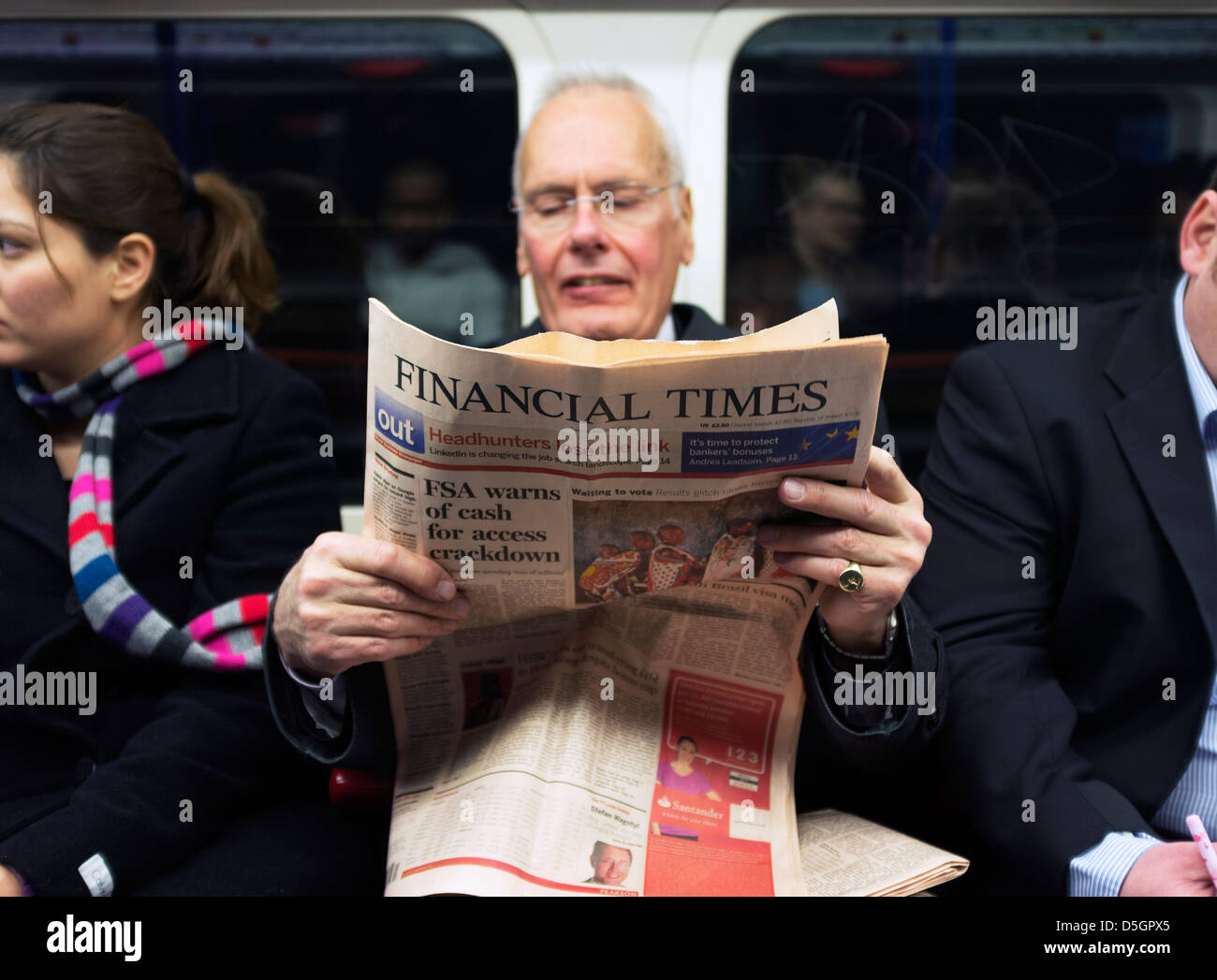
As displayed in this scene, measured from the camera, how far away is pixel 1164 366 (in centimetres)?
151

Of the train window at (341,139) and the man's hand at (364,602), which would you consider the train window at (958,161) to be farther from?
the man's hand at (364,602)

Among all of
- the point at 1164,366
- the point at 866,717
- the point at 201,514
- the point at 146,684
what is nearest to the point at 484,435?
the point at 866,717

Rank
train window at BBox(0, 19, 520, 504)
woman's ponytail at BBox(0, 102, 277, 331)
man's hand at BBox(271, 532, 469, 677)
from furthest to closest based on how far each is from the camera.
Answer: train window at BBox(0, 19, 520, 504), woman's ponytail at BBox(0, 102, 277, 331), man's hand at BBox(271, 532, 469, 677)

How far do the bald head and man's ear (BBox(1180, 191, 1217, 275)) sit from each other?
838 mm

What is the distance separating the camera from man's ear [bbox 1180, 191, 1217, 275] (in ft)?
4.65

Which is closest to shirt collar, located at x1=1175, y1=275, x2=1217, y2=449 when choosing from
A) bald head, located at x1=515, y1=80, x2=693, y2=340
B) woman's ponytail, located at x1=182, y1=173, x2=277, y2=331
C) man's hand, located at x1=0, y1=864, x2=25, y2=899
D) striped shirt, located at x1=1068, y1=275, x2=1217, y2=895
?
striped shirt, located at x1=1068, y1=275, x2=1217, y2=895

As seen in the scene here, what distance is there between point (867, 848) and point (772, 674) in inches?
9.7

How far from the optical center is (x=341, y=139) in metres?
2.35

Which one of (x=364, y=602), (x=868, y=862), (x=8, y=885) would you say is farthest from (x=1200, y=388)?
(x=8, y=885)

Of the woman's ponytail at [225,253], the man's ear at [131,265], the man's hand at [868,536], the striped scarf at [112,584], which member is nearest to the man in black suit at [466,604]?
the man's hand at [868,536]

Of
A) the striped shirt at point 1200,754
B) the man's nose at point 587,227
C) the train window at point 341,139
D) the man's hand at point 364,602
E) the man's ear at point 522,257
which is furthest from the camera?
the train window at point 341,139

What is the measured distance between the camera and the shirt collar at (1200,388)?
1.46 metres

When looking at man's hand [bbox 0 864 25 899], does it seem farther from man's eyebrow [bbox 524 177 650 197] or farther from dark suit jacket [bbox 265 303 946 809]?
man's eyebrow [bbox 524 177 650 197]

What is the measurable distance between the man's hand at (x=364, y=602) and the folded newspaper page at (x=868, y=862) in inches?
21.3
